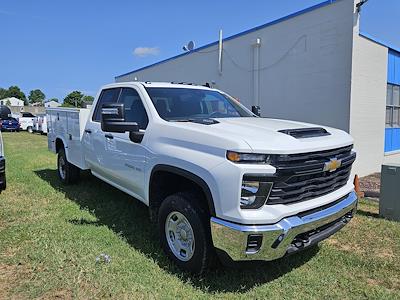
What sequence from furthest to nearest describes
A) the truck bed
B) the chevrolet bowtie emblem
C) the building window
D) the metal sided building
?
the building window → the metal sided building → the truck bed → the chevrolet bowtie emblem

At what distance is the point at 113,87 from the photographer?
5.51 metres

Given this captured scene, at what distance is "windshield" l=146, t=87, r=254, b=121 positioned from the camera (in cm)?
435

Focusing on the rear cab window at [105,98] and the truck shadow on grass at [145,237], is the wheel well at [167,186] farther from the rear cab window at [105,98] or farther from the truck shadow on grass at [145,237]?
the rear cab window at [105,98]

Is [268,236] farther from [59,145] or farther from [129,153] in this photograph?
[59,145]

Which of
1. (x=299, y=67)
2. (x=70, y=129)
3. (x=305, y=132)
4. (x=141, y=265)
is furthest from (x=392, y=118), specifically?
(x=141, y=265)

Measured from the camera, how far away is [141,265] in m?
3.74

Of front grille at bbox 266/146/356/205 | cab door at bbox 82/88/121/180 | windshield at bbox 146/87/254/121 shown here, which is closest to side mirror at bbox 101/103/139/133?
windshield at bbox 146/87/254/121

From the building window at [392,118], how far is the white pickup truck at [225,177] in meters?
9.39

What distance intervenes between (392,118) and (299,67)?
14.3 ft

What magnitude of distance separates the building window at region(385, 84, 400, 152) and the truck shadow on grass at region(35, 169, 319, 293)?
9.56 metres

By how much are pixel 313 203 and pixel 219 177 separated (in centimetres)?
92

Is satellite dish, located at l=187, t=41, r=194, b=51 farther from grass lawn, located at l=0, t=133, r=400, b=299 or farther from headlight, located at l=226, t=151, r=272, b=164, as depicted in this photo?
headlight, located at l=226, t=151, r=272, b=164

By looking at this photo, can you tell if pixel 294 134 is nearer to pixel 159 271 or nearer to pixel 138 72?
pixel 159 271

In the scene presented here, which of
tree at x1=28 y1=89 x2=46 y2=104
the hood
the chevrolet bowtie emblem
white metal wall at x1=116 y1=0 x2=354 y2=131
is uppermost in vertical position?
tree at x1=28 y1=89 x2=46 y2=104
